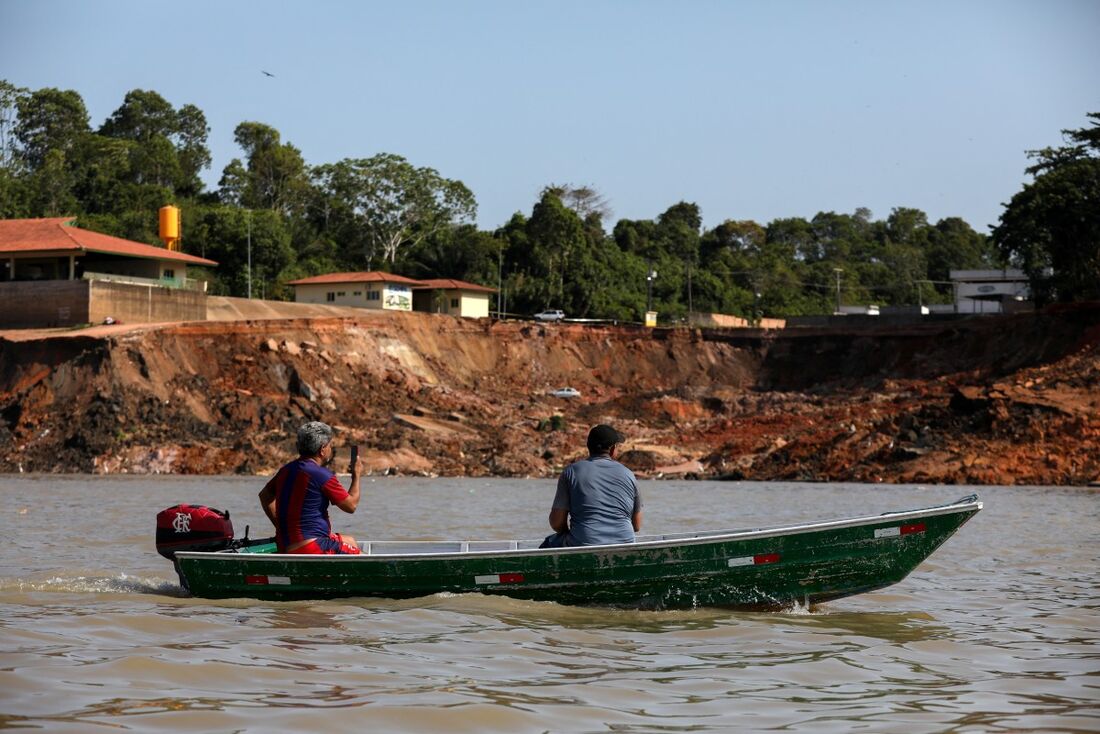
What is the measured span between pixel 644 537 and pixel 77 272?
5566 centimetres

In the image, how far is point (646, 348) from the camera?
7169 centimetres

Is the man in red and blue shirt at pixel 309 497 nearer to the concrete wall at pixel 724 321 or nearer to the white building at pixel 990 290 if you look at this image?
the white building at pixel 990 290

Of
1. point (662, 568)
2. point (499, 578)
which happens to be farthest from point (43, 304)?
point (662, 568)

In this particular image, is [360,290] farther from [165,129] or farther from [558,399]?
[165,129]

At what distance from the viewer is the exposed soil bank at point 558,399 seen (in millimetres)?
45125

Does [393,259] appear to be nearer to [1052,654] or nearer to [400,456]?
[400,456]

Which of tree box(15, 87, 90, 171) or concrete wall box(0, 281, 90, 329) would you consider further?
tree box(15, 87, 90, 171)

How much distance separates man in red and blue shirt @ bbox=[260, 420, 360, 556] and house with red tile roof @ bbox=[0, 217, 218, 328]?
47031mm

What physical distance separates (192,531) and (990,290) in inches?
3197

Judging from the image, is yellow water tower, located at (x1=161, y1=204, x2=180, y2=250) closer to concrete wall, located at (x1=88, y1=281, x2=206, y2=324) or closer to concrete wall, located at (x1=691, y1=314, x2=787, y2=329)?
concrete wall, located at (x1=88, y1=281, x2=206, y2=324)

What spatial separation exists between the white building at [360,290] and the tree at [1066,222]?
1290 inches

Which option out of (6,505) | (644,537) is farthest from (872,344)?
(644,537)

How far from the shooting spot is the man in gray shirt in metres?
11.9

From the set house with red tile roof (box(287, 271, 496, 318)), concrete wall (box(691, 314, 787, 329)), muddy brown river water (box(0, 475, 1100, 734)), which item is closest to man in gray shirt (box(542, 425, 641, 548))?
muddy brown river water (box(0, 475, 1100, 734))
